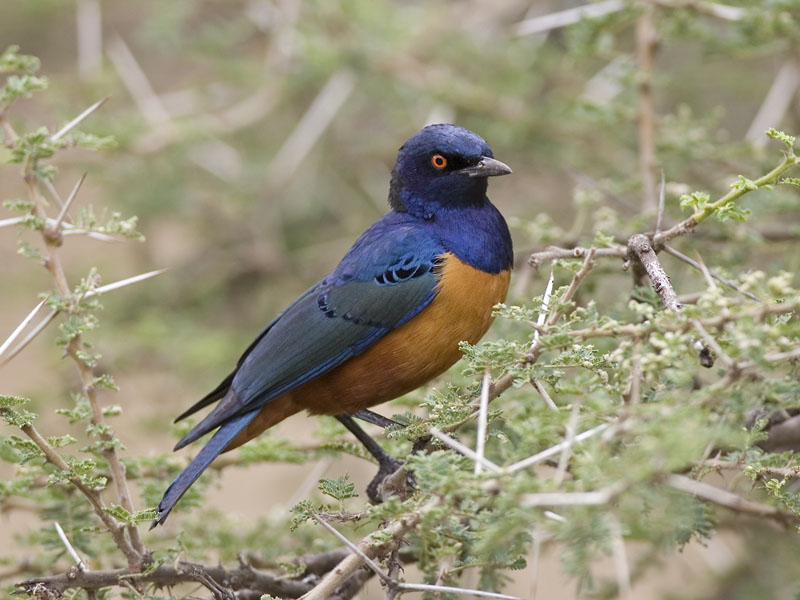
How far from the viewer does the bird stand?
3.56m

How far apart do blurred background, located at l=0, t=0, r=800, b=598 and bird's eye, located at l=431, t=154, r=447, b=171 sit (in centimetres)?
69

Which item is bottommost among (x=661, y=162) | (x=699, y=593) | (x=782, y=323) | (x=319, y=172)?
(x=699, y=593)

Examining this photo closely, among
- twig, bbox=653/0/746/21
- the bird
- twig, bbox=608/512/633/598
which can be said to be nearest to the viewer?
twig, bbox=608/512/633/598

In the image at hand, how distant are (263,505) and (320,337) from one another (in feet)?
14.4

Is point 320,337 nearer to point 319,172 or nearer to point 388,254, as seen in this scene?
point 388,254

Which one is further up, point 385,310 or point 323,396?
point 385,310

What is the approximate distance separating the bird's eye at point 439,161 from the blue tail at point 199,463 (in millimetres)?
1293

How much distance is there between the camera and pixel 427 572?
114 inches

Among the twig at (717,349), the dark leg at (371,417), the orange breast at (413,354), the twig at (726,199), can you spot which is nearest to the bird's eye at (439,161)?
the orange breast at (413,354)

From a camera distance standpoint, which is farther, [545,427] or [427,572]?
[427,572]

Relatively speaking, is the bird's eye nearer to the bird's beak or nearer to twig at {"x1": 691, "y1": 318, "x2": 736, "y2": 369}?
the bird's beak

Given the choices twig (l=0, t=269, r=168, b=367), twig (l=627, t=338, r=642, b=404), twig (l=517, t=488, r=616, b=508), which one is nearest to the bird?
twig (l=0, t=269, r=168, b=367)

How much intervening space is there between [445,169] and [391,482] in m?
1.56

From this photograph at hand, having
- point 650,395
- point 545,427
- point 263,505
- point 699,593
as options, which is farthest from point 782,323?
point 263,505
